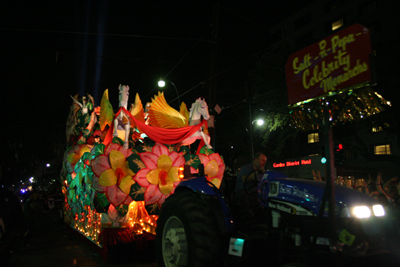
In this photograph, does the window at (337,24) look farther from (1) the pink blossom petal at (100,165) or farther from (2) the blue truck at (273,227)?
(2) the blue truck at (273,227)

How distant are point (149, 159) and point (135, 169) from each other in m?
0.36

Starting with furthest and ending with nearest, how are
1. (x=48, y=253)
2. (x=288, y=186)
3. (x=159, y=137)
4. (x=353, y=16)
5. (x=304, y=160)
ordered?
1. (x=353, y=16)
2. (x=304, y=160)
3. (x=48, y=253)
4. (x=159, y=137)
5. (x=288, y=186)

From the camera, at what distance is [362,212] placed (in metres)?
3.20

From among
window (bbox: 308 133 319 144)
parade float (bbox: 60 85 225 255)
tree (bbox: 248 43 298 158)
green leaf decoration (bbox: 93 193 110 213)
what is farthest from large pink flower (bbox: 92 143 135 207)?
window (bbox: 308 133 319 144)

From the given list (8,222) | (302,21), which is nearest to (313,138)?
(302,21)

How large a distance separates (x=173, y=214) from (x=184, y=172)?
1045 mm

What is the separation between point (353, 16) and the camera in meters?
33.1

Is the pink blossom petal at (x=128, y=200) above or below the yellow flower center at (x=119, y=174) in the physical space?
below

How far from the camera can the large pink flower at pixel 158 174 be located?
6.62 meters

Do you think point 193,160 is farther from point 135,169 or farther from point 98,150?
point 98,150

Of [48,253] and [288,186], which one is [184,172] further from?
[48,253]

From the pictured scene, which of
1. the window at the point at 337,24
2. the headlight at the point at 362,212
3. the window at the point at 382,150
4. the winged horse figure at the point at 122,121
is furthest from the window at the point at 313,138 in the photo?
the headlight at the point at 362,212

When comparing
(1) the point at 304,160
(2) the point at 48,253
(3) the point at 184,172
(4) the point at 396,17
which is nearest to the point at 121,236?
(3) the point at 184,172

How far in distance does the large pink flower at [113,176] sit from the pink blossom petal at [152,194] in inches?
17.0
